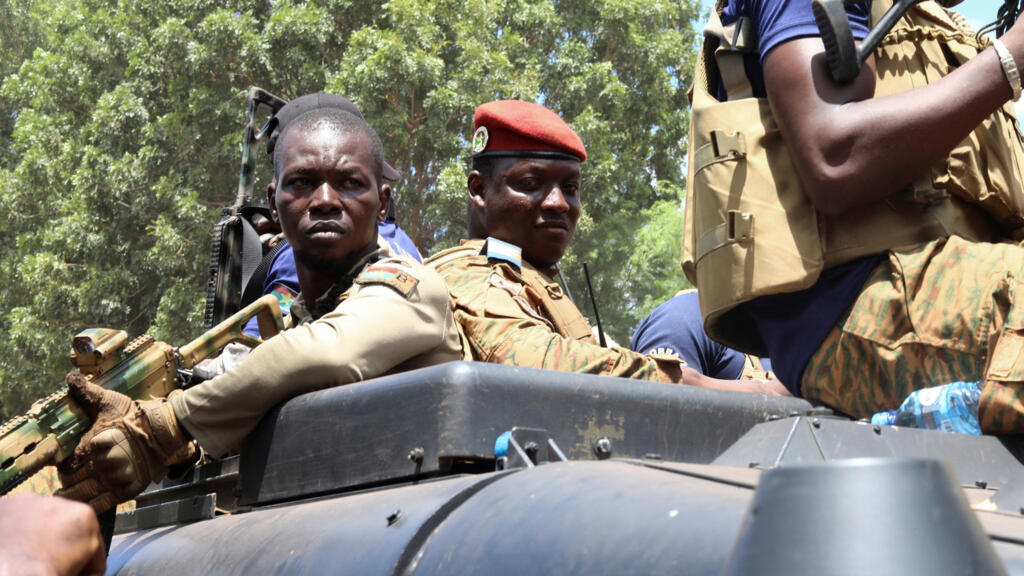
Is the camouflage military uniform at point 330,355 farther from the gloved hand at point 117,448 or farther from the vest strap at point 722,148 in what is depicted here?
the vest strap at point 722,148

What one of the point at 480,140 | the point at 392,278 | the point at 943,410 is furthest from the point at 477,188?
the point at 943,410

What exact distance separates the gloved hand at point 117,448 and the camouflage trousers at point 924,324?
113cm

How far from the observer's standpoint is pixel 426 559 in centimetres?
124

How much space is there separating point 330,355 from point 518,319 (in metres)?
0.83

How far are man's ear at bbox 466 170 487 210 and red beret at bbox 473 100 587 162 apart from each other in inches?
2.8

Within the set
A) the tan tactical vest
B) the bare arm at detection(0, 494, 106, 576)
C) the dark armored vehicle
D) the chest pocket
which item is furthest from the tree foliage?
the bare arm at detection(0, 494, 106, 576)

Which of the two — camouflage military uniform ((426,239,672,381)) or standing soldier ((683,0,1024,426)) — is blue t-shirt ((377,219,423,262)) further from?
standing soldier ((683,0,1024,426))

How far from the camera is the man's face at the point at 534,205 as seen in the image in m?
3.44

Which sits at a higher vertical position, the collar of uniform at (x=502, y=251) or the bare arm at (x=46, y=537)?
the collar of uniform at (x=502, y=251)

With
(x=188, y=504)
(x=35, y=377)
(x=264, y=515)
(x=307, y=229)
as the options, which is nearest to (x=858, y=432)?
(x=264, y=515)

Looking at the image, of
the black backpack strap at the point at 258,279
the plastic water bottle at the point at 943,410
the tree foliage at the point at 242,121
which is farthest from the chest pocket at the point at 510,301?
the tree foliage at the point at 242,121

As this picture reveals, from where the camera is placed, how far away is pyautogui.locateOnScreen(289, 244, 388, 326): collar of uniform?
8.89ft

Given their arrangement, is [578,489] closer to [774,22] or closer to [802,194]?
[802,194]

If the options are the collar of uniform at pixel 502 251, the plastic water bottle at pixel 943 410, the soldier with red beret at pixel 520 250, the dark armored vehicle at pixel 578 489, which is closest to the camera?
the dark armored vehicle at pixel 578 489
